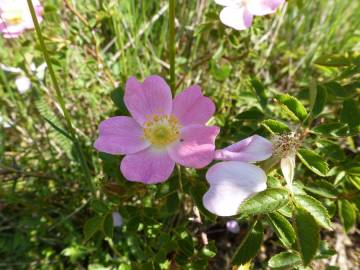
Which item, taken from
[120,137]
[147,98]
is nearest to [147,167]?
[120,137]

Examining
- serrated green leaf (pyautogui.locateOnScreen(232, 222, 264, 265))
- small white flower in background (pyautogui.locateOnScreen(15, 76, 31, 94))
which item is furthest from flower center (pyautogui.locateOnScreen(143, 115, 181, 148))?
small white flower in background (pyautogui.locateOnScreen(15, 76, 31, 94))

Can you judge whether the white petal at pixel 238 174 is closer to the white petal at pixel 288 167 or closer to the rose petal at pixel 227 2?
the white petal at pixel 288 167

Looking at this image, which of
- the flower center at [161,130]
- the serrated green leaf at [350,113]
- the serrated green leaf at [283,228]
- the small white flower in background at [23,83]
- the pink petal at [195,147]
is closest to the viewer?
the serrated green leaf at [283,228]

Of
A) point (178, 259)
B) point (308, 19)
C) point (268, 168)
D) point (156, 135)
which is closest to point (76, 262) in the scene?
point (178, 259)

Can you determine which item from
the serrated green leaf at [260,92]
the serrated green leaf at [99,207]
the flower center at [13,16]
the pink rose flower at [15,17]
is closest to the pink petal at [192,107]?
the serrated green leaf at [260,92]

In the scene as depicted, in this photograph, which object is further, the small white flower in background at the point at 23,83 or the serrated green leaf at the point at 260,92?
the small white flower in background at the point at 23,83

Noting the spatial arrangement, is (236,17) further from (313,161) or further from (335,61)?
(313,161)

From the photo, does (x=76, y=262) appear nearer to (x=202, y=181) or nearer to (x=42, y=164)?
(x=42, y=164)
